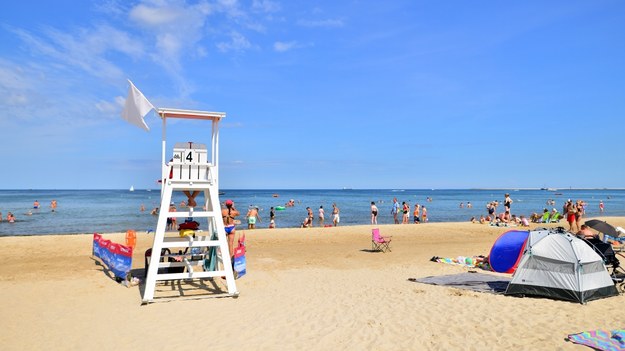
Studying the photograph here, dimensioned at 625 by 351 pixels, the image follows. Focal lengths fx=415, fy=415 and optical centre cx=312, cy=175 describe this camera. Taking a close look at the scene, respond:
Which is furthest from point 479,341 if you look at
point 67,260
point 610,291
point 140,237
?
point 140,237

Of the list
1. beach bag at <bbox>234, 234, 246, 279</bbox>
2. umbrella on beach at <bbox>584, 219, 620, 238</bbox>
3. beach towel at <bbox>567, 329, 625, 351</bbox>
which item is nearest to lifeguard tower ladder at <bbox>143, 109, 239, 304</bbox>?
beach bag at <bbox>234, 234, 246, 279</bbox>

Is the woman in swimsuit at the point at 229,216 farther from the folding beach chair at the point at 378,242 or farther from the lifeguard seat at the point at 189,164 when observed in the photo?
the folding beach chair at the point at 378,242

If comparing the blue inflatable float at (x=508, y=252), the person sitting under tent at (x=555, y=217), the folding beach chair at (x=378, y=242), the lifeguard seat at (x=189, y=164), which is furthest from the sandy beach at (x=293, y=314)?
the person sitting under tent at (x=555, y=217)

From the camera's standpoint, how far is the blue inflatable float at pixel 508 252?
11086 mm

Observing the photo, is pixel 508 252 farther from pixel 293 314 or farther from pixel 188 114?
pixel 188 114

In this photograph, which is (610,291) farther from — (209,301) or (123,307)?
(123,307)

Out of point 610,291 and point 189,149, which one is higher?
point 189,149

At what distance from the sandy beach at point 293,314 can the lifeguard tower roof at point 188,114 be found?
3.74m

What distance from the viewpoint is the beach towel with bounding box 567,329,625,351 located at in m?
5.63

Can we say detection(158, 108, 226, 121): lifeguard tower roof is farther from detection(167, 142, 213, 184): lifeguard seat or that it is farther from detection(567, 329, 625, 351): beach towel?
detection(567, 329, 625, 351): beach towel

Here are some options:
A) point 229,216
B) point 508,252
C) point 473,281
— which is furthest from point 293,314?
point 508,252

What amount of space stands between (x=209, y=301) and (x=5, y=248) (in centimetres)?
1172

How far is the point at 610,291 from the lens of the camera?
8461mm

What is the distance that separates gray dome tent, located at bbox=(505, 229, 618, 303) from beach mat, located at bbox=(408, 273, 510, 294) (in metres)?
0.63
